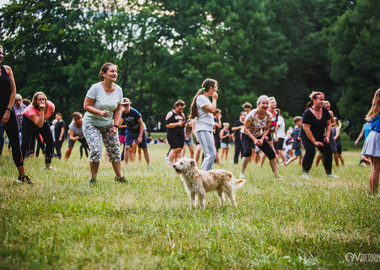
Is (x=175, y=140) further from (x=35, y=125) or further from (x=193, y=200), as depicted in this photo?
(x=193, y=200)

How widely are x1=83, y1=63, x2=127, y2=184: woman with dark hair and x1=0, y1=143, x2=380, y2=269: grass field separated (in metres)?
0.81

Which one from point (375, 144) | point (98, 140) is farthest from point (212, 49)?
point (375, 144)

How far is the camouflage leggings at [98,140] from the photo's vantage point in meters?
6.09

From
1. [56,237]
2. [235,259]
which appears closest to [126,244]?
[56,237]

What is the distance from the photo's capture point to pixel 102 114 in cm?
590

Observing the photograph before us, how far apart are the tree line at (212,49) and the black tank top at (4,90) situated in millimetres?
29248

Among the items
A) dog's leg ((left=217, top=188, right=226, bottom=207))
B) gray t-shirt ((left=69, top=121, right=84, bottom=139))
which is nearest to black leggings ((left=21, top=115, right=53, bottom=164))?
gray t-shirt ((left=69, top=121, right=84, bottom=139))

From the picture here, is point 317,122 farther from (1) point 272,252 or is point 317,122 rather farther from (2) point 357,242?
(1) point 272,252

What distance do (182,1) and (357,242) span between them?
40783 millimetres

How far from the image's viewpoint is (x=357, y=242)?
3307 millimetres

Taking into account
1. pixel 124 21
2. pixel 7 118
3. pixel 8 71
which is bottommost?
pixel 7 118

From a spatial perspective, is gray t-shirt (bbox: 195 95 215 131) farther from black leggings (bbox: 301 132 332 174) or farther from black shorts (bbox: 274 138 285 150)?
black shorts (bbox: 274 138 285 150)

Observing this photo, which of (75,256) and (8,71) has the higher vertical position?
(8,71)

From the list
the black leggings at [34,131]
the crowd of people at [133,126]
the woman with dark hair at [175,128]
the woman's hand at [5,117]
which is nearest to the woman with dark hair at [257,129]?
the crowd of people at [133,126]
